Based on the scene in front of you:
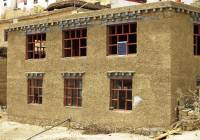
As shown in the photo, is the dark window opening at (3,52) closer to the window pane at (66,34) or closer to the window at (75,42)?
the window at (75,42)

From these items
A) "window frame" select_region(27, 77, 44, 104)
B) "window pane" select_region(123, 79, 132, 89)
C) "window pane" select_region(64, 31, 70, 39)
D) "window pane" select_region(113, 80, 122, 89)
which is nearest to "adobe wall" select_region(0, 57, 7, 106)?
"window frame" select_region(27, 77, 44, 104)

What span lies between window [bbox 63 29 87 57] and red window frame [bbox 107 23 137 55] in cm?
225

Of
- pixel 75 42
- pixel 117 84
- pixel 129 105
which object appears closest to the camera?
pixel 129 105

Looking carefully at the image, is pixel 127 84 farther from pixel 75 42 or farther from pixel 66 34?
pixel 66 34

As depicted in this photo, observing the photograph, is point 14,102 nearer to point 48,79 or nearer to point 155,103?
point 48,79

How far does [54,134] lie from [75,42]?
267 inches

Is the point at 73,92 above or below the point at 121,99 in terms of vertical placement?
above

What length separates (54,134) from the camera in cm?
3338

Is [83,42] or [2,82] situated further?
[2,82]

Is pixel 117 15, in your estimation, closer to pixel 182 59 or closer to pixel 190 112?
pixel 182 59

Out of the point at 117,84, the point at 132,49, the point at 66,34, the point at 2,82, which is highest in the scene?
the point at 66,34

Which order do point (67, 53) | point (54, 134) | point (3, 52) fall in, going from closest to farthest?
point (54, 134) < point (67, 53) < point (3, 52)

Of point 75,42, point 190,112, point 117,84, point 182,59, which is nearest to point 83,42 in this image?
point 75,42

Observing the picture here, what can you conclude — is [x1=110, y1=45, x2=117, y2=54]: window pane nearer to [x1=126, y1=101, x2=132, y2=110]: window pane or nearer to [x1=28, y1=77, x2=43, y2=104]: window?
[x1=126, y1=101, x2=132, y2=110]: window pane
